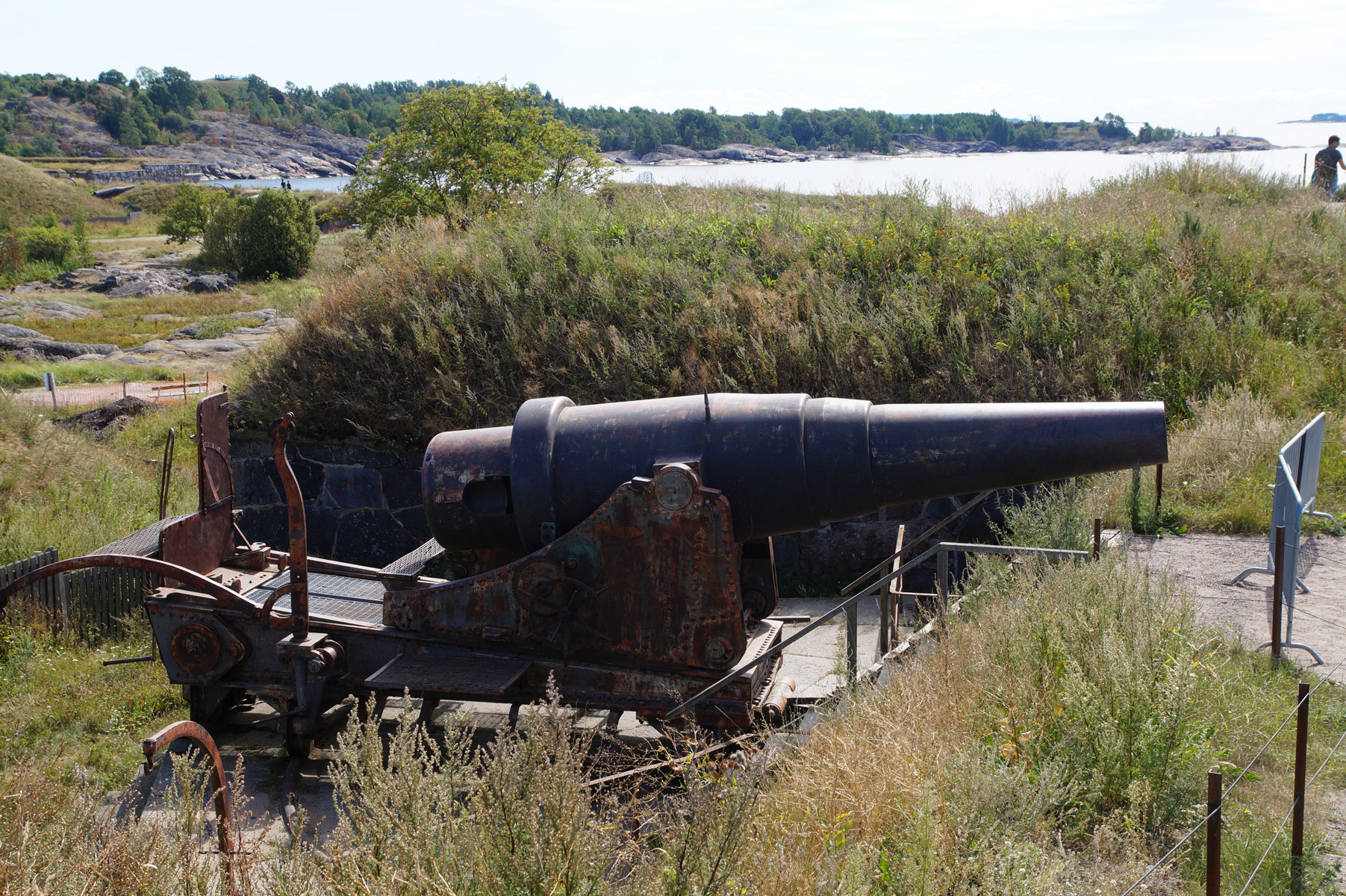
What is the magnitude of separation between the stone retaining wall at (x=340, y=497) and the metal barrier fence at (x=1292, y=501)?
21.0ft

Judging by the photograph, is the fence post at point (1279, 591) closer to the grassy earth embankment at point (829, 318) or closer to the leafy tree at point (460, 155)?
the grassy earth embankment at point (829, 318)

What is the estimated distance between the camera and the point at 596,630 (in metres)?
4.59

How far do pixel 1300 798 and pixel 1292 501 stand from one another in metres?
2.51

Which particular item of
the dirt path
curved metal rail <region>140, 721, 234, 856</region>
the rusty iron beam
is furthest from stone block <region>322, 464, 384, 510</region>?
the dirt path

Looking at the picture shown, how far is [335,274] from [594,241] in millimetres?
3069

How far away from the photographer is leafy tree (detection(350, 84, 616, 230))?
64.1ft

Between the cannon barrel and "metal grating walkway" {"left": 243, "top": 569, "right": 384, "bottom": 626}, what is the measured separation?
3.70ft

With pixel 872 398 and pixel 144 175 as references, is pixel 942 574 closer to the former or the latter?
pixel 872 398

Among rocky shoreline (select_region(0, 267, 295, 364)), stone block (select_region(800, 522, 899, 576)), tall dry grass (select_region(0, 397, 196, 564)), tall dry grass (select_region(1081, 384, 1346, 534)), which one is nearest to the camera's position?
tall dry grass (select_region(1081, 384, 1346, 534))

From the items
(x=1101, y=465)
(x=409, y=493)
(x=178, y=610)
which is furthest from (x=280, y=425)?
(x=409, y=493)

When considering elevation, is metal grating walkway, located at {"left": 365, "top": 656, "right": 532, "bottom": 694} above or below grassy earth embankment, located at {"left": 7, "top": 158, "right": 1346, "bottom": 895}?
below

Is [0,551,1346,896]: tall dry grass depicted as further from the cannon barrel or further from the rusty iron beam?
the rusty iron beam

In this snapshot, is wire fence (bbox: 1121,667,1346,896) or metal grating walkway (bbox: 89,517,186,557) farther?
metal grating walkway (bbox: 89,517,186,557)

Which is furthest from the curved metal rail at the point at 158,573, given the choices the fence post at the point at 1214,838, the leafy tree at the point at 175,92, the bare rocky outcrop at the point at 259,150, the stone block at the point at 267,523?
the leafy tree at the point at 175,92
